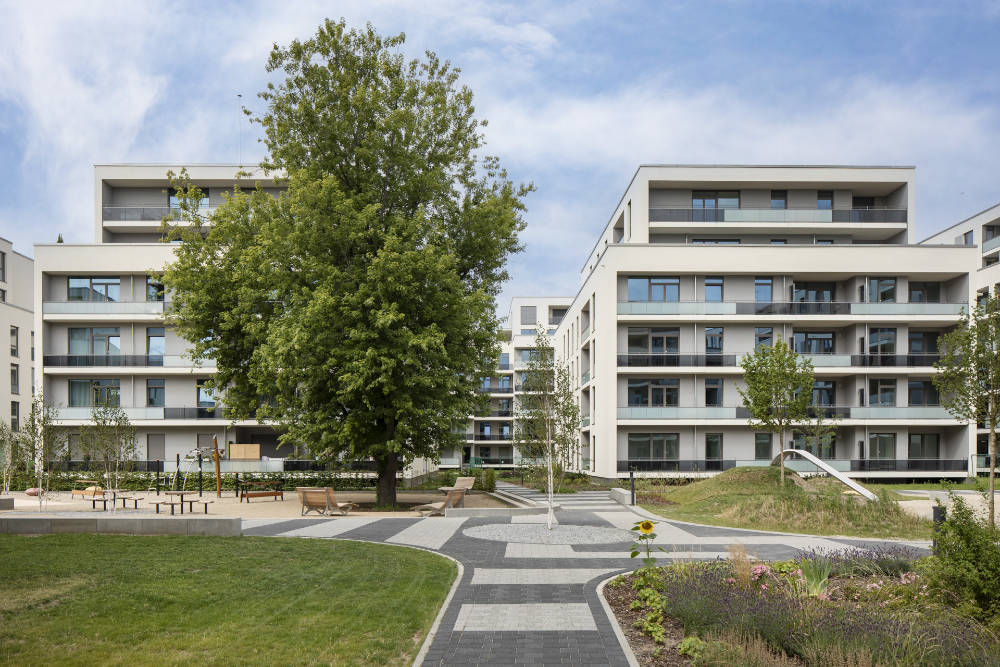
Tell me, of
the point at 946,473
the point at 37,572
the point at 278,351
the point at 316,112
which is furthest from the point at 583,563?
the point at 946,473

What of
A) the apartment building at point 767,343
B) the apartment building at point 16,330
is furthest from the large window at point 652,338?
the apartment building at point 16,330

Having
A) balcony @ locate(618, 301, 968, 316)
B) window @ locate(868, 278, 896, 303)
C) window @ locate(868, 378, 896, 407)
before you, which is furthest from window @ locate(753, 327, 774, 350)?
window @ locate(868, 378, 896, 407)

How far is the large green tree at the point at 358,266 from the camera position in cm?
2069

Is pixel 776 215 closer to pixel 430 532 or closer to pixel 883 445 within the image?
pixel 883 445

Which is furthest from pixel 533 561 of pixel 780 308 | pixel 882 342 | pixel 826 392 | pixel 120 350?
pixel 120 350

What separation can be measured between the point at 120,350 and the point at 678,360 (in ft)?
105

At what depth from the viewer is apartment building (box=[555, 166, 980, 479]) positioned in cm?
3800

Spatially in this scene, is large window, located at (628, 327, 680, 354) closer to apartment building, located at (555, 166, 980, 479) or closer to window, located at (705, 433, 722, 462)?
apartment building, located at (555, 166, 980, 479)

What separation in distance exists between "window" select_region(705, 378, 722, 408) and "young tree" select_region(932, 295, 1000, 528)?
23109mm

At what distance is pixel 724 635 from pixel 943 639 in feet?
6.16

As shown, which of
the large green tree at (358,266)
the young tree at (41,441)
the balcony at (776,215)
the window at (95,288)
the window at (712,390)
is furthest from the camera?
the balcony at (776,215)

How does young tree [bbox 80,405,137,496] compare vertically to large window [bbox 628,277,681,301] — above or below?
below

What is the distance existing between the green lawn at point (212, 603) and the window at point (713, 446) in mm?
28786

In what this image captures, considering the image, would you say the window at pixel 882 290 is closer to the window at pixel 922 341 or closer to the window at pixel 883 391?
the window at pixel 922 341
